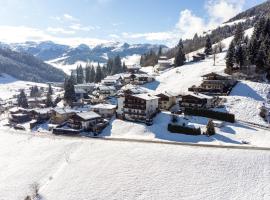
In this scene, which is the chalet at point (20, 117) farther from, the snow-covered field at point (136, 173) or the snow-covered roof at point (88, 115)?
the snow-covered field at point (136, 173)

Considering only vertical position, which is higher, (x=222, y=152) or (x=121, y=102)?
(x=121, y=102)

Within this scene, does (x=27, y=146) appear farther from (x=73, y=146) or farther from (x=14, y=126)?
(x=14, y=126)

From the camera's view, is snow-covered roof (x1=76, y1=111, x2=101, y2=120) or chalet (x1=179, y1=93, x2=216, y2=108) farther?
chalet (x1=179, y1=93, x2=216, y2=108)

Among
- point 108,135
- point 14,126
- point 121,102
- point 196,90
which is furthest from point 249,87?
point 14,126

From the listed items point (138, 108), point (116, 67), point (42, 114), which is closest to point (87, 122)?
point (138, 108)

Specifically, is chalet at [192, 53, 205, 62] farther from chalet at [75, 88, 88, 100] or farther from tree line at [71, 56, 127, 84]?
chalet at [75, 88, 88, 100]

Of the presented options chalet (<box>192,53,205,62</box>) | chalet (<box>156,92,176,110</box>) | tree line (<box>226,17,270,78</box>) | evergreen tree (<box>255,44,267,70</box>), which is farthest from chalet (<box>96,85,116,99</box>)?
chalet (<box>192,53,205,62</box>)
